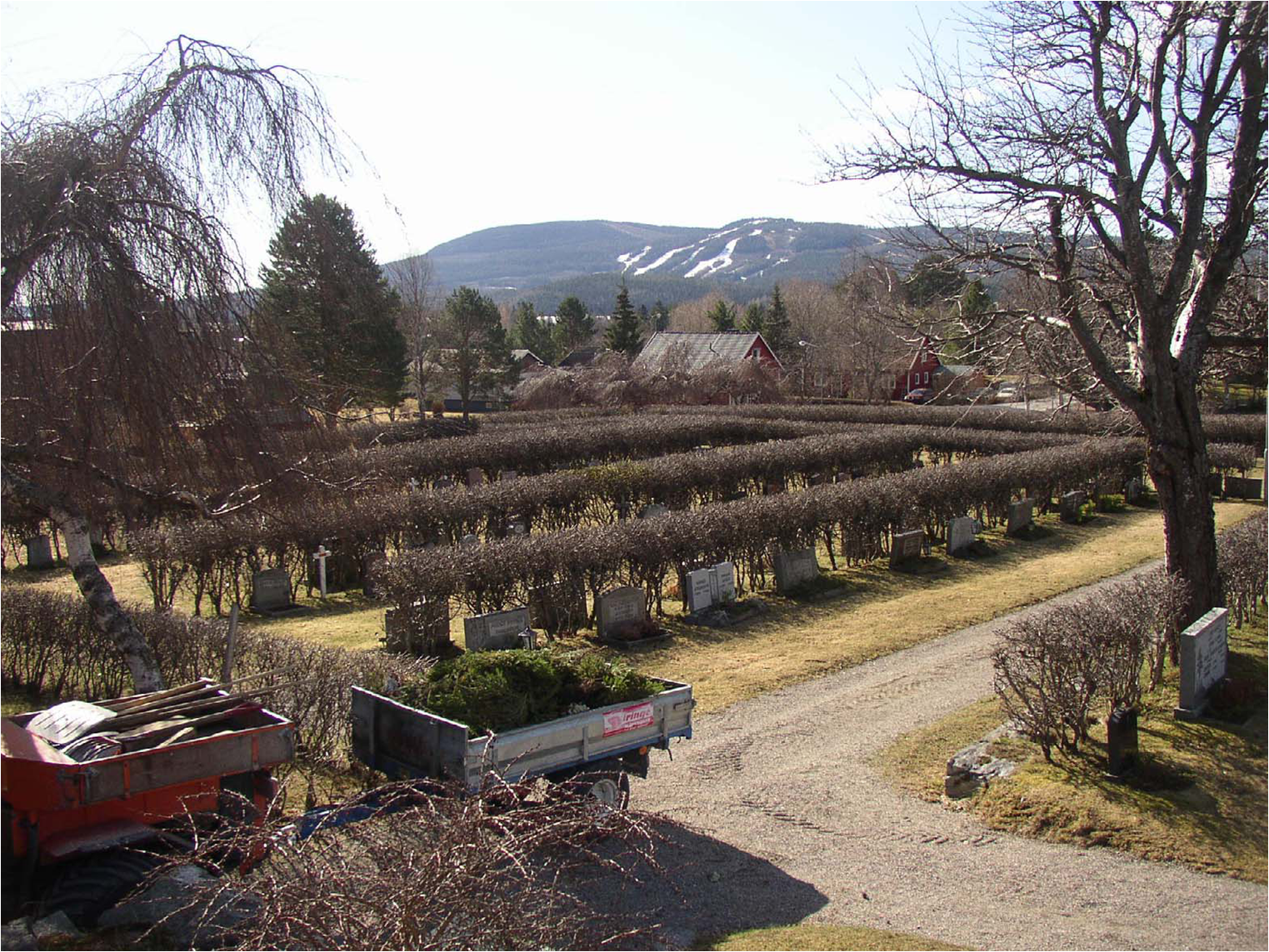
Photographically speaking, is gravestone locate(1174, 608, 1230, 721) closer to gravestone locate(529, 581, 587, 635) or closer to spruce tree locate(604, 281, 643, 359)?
gravestone locate(529, 581, 587, 635)

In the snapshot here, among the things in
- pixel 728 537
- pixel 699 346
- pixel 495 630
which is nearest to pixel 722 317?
pixel 699 346

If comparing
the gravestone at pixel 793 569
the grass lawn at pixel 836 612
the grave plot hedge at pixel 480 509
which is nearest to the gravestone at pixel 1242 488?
the grass lawn at pixel 836 612

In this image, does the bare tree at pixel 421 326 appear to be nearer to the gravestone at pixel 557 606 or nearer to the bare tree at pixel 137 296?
the gravestone at pixel 557 606

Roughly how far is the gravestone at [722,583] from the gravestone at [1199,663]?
7.40m

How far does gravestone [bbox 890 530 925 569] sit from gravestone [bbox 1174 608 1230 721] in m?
9.49

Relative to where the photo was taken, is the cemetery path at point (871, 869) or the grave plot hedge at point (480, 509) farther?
the grave plot hedge at point (480, 509)

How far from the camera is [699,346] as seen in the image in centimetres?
6756

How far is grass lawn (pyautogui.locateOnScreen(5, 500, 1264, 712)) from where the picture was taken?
1318 cm

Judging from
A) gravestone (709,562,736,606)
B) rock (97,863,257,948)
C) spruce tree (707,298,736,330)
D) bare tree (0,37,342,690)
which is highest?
spruce tree (707,298,736,330)

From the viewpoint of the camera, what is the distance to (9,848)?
19.4 feet

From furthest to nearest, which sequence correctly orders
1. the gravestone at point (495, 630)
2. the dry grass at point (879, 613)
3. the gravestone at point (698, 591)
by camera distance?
1. the gravestone at point (698, 591)
2. the dry grass at point (879, 613)
3. the gravestone at point (495, 630)

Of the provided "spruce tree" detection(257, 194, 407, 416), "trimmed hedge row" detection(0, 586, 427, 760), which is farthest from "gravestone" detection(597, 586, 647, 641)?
"spruce tree" detection(257, 194, 407, 416)

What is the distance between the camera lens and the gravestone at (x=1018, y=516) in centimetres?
2236

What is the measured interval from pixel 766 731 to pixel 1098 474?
749 inches
